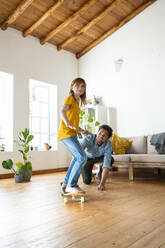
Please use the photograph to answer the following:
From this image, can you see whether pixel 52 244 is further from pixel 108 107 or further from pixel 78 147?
pixel 108 107

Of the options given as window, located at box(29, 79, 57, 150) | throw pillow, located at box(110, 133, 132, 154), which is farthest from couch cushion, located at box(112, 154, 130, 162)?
window, located at box(29, 79, 57, 150)

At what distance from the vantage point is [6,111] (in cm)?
446

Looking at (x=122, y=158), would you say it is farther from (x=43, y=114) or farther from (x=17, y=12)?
(x=17, y=12)

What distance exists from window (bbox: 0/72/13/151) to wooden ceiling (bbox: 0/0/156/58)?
0.98m

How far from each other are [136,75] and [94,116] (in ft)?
4.16

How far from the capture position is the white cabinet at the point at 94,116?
196 inches

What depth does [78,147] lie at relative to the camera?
2.06 m

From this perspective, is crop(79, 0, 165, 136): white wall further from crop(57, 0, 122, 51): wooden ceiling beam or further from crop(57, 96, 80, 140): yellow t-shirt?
crop(57, 96, 80, 140): yellow t-shirt

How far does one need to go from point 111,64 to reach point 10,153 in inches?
118

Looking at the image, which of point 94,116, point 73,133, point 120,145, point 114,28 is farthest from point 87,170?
point 114,28

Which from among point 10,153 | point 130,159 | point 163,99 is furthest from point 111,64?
point 10,153

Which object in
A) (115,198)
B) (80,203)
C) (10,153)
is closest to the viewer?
(80,203)

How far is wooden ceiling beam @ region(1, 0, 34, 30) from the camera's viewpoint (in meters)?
3.83

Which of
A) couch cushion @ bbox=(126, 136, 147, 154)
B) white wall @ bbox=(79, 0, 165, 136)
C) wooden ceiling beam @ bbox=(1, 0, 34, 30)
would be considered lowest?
couch cushion @ bbox=(126, 136, 147, 154)
